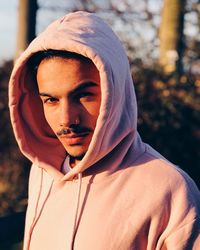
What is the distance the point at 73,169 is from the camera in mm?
2383

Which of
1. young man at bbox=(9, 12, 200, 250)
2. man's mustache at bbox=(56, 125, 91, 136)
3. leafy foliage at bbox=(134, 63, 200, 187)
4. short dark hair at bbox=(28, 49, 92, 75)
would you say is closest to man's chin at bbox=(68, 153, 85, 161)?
young man at bbox=(9, 12, 200, 250)

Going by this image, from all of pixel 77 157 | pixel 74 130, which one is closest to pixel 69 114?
pixel 74 130

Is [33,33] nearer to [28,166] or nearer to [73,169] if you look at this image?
[28,166]

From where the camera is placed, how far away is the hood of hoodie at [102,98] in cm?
223

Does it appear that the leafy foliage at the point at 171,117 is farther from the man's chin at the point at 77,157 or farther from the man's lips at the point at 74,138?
the man's lips at the point at 74,138

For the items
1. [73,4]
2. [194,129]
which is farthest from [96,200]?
[73,4]

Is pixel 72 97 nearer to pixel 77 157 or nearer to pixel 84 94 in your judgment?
pixel 84 94

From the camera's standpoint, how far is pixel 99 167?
92.4 inches

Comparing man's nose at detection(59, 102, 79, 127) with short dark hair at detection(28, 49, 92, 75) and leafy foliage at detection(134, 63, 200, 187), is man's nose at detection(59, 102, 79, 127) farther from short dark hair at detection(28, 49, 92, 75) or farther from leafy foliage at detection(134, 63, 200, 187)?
leafy foliage at detection(134, 63, 200, 187)

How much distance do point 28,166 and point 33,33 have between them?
1619 millimetres

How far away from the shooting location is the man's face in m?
2.22

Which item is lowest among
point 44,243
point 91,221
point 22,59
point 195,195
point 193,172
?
point 193,172

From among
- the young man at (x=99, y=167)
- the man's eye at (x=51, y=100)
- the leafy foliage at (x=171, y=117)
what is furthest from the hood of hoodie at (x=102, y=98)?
the leafy foliage at (x=171, y=117)

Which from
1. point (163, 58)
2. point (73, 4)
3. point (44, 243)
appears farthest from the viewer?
point (73, 4)
